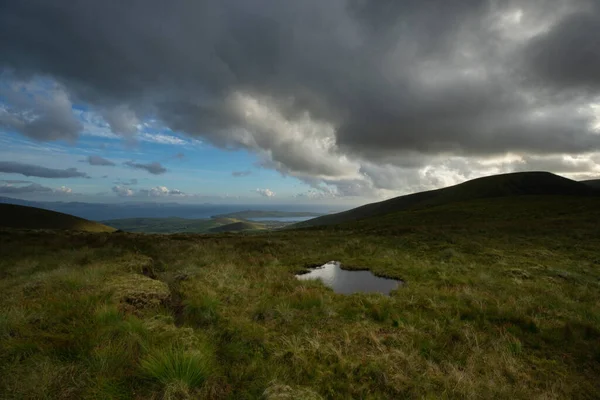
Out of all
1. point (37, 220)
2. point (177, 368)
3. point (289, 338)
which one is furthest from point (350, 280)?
point (37, 220)

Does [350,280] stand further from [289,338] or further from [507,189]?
[507,189]

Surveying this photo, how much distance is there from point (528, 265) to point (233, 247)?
24.7m

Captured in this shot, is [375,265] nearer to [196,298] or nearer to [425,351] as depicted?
[425,351]

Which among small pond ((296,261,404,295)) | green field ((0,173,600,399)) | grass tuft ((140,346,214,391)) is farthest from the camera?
small pond ((296,261,404,295))

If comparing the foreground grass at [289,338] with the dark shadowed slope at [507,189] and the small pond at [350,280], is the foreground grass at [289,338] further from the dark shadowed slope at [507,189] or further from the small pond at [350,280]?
the dark shadowed slope at [507,189]

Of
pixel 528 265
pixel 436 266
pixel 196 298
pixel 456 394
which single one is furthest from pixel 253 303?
pixel 528 265

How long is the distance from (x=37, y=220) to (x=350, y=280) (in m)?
125

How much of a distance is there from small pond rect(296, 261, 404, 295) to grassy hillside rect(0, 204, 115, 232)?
10094cm

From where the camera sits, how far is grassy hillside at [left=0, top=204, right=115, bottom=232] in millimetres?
91812

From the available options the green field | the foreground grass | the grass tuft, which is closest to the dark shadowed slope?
the green field

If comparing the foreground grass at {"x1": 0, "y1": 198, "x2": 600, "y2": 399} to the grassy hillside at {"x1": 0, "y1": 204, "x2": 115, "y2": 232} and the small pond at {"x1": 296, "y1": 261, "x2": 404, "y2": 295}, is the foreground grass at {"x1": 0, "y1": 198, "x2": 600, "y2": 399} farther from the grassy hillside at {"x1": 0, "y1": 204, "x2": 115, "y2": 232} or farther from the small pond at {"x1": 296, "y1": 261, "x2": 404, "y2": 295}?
the grassy hillside at {"x1": 0, "y1": 204, "x2": 115, "y2": 232}

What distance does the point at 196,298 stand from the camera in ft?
33.2

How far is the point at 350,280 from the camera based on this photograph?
16.7 metres

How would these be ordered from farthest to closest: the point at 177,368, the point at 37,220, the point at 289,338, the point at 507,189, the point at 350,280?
the point at 507,189, the point at 37,220, the point at 350,280, the point at 289,338, the point at 177,368
